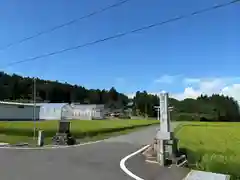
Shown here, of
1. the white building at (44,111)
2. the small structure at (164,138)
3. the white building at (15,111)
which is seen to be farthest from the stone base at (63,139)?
the white building at (44,111)

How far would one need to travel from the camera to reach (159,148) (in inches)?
571

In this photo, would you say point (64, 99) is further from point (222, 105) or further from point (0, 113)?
point (0, 113)

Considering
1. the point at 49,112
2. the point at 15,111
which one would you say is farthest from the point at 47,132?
the point at 49,112

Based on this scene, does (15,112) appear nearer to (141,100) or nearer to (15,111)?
(15,111)

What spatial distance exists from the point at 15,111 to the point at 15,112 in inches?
8.1

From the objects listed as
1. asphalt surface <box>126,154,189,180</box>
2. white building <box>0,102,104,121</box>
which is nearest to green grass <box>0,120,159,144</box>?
asphalt surface <box>126,154,189,180</box>

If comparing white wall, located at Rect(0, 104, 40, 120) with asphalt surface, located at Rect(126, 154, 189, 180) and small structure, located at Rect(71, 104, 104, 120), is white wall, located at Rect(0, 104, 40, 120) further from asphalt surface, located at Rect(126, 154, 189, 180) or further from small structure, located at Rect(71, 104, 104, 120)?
asphalt surface, located at Rect(126, 154, 189, 180)

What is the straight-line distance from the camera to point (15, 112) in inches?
2803

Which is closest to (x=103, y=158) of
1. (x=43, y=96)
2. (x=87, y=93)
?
(x=43, y=96)

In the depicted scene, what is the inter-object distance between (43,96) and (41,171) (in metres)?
135

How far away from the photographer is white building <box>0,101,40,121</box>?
67.8m

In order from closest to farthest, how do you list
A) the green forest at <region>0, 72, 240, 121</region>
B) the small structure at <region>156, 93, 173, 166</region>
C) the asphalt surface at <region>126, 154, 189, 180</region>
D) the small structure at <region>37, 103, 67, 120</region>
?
the asphalt surface at <region>126, 154, 189, 180</region>
the small structure at <region>156, 93, 173, 166</region>
the small structure at <region>37, 103, 67, 120</region>
the green forest at <region>0, 72, 240, 121</region>

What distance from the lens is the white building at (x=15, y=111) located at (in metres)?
67.8

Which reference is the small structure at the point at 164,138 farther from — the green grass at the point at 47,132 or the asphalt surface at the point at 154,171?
the green grass at the point at 47,132
